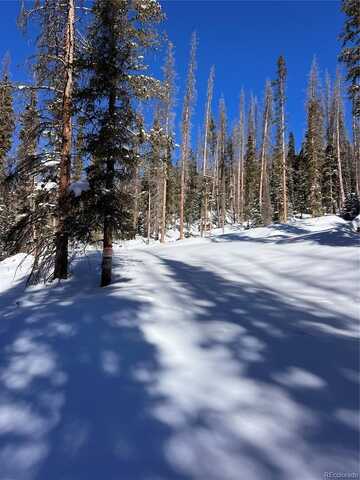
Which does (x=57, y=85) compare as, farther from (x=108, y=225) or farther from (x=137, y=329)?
(x=137, y=329)

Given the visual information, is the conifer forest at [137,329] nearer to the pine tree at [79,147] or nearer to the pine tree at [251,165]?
the pine tree at [79,147]

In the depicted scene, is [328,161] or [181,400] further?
[328,161]

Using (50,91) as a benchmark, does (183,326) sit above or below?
below

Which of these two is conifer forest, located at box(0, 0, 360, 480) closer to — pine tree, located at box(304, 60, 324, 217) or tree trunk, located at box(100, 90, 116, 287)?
tree trunk, located at box(100, 90, 116, 287)

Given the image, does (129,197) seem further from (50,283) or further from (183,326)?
(183,326)

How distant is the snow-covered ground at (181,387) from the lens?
2104mm

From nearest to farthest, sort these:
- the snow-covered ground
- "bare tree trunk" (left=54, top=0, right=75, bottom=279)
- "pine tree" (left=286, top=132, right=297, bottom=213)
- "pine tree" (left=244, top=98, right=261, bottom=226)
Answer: the snow-covered ground, "bare tree trunk" (left=54, top=0, right=75, bottom=279), "pine tree" (left=286, top=132, right=297, bottom=213), "pine tree" (left=244, top=98, right=261, bottom=226)

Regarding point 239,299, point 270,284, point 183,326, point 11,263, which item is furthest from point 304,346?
point 11,263

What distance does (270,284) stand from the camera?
6.79 m

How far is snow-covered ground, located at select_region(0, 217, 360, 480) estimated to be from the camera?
6.90 feet

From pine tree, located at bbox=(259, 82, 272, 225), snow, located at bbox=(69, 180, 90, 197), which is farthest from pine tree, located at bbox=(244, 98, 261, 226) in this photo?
snow, located at bbox=(69, 180, 90, 197)

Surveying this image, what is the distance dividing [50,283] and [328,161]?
40.5 m

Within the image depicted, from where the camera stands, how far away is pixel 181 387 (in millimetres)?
2873

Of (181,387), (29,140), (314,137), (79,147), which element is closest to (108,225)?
(79,147)
